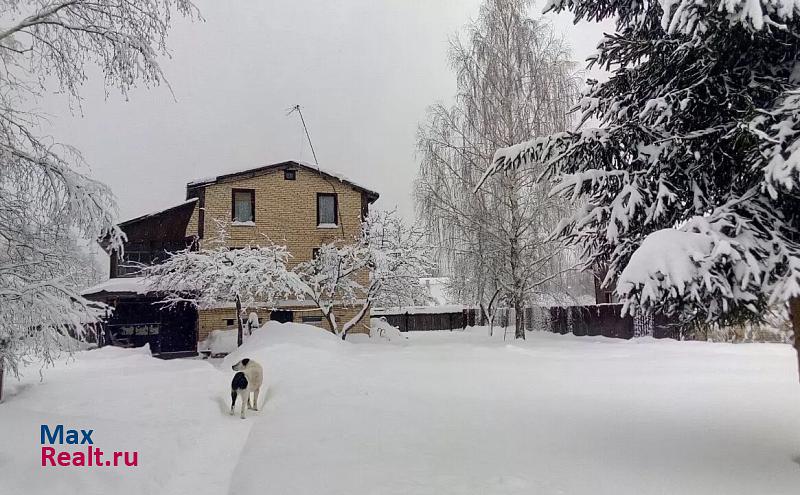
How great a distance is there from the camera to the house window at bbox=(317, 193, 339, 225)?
21391mm

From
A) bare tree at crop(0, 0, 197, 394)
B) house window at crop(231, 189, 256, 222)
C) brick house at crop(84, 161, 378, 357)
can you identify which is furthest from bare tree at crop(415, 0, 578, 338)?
bare tree at crop(0, 0, 197, 394)

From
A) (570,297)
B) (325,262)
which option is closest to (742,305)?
(325,262)

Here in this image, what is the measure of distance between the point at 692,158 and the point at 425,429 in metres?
4.19

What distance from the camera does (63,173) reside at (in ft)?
16.7

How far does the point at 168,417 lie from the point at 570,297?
58.2 feet

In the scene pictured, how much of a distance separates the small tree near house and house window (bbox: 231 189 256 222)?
16.0 m

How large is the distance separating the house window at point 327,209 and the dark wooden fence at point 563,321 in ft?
26.6

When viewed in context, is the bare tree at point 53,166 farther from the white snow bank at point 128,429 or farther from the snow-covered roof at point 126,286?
the snow-covered roof at point 126,286

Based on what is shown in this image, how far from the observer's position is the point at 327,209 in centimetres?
2153

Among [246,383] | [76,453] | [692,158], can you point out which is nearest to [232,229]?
[246,383]

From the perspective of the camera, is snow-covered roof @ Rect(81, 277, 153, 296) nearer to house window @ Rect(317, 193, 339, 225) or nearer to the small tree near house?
house window @ Rect(317, 193, 339, 225)

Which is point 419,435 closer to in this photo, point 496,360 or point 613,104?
point 613,104

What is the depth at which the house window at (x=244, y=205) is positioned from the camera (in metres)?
20.3

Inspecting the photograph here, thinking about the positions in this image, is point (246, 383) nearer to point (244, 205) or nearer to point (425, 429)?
point (425, 429)
